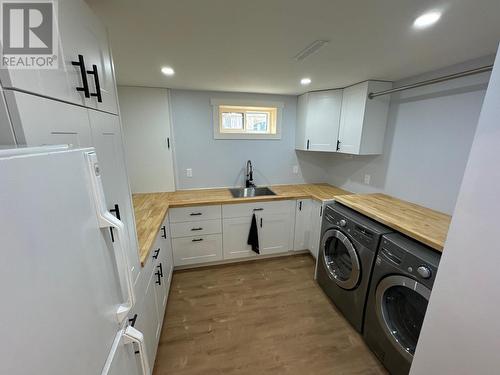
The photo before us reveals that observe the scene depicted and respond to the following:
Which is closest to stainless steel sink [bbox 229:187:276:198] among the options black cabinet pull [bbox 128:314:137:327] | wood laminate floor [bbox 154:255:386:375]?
wood laminate floor [bbox 154:255:386:375]

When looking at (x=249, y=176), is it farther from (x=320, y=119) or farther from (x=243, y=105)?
(x=320, y=119)

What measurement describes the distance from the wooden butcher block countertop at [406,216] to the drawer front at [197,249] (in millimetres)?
1468

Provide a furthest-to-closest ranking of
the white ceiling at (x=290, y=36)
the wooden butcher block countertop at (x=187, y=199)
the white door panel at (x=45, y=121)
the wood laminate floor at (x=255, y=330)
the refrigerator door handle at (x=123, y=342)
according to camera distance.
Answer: the wooden butcher block countertop at (x=187, y=199), the wood laminate floor at (x=255, y=330), the white ceiling at (x=290, y=36), the refrigerator door handle at (x=123, y=342), the white door panel at (x=45, y=121)

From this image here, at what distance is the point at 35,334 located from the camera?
0.35 metres

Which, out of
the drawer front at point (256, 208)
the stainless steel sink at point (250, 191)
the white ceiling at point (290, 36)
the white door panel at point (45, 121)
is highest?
the white ceiling at point (290, 36)

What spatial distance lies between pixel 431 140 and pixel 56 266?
2.48 meters

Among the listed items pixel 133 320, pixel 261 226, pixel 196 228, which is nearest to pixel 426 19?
pixel 133 320

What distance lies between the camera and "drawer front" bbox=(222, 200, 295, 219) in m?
2.40

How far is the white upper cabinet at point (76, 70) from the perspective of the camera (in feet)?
1.70

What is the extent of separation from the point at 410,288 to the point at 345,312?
2.62 ft

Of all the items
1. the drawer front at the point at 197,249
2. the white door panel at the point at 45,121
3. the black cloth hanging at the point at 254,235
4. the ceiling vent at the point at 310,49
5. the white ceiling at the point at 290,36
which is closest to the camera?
the white door panel at the point at 45,121

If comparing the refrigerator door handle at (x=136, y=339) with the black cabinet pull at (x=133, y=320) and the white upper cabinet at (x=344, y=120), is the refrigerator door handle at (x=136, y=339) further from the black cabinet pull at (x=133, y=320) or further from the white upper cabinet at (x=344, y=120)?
the white upper cabinet at (x=344, y=120)

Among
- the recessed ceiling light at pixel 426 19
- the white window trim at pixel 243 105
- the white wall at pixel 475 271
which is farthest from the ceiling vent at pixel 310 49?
the white window trim at pixel 243 105

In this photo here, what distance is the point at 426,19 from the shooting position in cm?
98
